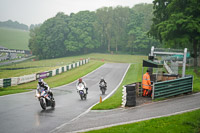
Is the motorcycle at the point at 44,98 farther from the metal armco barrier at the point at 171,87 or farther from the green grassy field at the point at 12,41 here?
the green grassy field at the point at 12,41

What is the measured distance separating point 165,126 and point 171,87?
262 inches

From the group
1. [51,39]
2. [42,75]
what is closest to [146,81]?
[42,75]

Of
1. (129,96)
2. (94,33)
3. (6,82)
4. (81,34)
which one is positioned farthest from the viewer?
(94,33)

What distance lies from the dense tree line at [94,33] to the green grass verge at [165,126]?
78.4 meters

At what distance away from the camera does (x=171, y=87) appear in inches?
596

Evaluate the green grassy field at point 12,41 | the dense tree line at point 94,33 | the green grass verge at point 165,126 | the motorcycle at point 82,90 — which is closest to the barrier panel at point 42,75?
the motorcycle at point 82,90

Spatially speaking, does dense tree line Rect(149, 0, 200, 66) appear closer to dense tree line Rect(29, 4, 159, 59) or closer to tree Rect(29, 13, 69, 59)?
dense tree line Rect(29, 4, 159, 59)

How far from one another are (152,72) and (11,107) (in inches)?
424

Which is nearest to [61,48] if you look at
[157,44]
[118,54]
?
[118,54]

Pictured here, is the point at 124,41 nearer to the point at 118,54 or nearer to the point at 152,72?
the point at 118,54

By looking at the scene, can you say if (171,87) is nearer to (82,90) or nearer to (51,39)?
(82,90)

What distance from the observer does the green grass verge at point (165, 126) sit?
27.8ft

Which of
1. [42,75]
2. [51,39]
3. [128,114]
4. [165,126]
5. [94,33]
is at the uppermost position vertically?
[94,33]

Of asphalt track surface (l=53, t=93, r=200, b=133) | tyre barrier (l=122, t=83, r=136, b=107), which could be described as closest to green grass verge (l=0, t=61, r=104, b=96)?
asphalt track surface (l=53, t=93, r=200, b=133)
